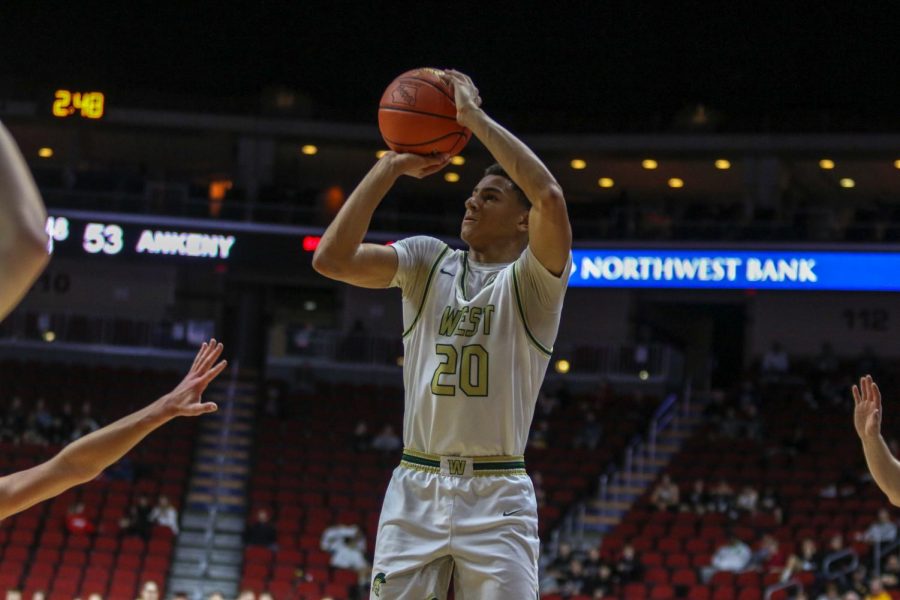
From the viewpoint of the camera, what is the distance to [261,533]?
1752cm

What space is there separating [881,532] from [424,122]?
13071 mm

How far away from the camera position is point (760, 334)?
25016mm

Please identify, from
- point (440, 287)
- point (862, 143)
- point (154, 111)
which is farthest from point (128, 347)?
point (440, 287)

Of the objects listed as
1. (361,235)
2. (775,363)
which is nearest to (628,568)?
(775,363)

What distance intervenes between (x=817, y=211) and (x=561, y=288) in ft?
55.2

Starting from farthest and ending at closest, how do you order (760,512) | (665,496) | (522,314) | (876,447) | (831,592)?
1. (665,496)
2. (760,512)
3. (831,592)
4. (876,447)
5. (522,314)

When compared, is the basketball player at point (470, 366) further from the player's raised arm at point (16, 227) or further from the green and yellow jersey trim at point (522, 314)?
the player's raised arm at point (16, 227)

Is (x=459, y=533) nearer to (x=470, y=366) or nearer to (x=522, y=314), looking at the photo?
(x=470, y=366)

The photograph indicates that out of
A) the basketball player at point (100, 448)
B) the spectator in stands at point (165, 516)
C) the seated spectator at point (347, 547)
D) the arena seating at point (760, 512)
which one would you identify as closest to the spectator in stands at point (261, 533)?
the seated spectator at point (347, 547)

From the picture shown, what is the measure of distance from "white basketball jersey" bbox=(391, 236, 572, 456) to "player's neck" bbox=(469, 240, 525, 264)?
3.2 inches

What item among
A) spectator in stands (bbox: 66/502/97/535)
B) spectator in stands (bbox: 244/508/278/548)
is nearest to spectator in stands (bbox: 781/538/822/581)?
spectator in stands (bbox: 244/508/278/548)

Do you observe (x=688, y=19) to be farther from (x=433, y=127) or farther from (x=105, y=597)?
(x=433, y=127)

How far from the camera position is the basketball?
4242mm

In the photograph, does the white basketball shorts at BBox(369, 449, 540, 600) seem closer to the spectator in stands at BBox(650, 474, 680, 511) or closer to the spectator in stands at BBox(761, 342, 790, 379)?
the spectator in stands at BBox(650, 474, 680, 511)
